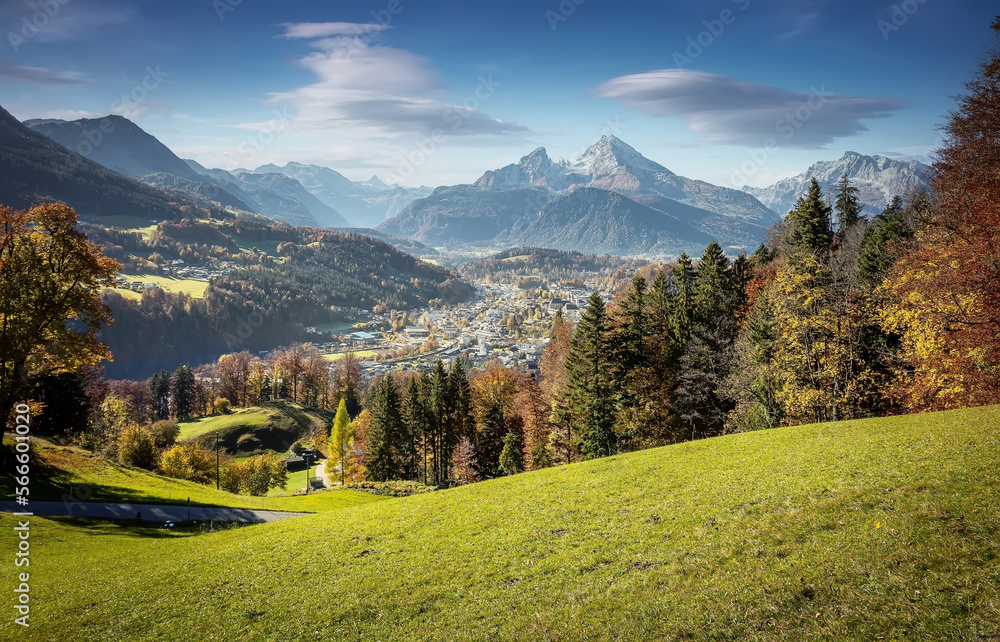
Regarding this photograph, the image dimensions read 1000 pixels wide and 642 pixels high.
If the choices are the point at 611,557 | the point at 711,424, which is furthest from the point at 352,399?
the point at 611,557

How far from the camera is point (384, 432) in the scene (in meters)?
66.1

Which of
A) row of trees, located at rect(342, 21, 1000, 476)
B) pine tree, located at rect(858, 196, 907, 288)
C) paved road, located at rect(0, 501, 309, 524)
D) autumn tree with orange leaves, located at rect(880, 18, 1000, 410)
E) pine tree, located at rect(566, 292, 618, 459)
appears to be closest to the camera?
autumn tree with orange leaves, located at rect(880, 18, 1000, 410)

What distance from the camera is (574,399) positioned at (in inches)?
1863

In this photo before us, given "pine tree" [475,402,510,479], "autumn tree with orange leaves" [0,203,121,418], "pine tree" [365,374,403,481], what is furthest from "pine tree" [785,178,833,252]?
"autumn tree with orange leaves" [0,203,121,418]

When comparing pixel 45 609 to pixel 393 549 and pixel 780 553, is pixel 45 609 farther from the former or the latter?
pixel 780 553

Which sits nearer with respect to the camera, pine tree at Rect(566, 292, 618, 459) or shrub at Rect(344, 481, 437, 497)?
pine tree at Rect(566, 292, 618, 459)

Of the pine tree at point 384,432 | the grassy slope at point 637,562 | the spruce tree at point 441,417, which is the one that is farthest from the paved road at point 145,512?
the pine tree at point 384,432

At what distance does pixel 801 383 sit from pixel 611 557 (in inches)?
1227

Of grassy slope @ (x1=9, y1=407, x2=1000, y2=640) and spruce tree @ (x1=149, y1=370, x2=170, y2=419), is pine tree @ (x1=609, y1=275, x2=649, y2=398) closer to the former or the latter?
grassy slope @ (x1=9, y1=407, x2=1000, y2=640)

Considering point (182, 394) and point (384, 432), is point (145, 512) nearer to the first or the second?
point (384, 432)

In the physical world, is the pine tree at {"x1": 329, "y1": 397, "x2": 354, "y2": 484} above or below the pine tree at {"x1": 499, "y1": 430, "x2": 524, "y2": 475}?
below

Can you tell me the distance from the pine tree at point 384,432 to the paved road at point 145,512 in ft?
83.9

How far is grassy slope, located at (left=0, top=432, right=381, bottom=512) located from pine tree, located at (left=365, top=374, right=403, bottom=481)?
50.4 ft

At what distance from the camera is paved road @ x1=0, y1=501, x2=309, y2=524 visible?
2858 cm
